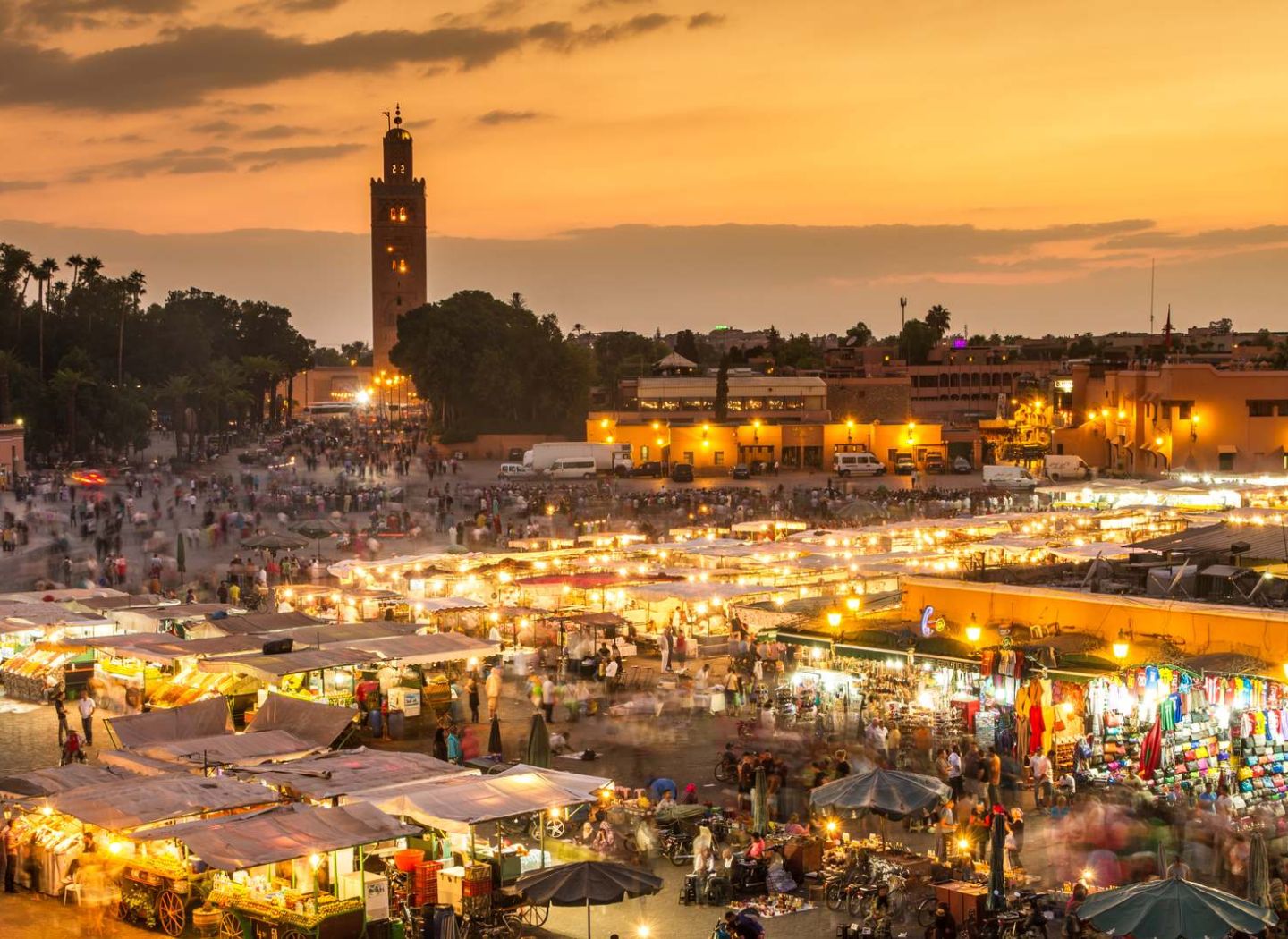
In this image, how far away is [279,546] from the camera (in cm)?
3534

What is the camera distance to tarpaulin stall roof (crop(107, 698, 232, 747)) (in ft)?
56.9

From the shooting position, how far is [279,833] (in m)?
12.8

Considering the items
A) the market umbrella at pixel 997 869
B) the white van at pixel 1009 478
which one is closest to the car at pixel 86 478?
the white van at pixel 1009 478

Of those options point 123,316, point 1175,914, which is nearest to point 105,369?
point 123,316

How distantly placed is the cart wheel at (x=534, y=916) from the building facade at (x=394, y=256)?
125m

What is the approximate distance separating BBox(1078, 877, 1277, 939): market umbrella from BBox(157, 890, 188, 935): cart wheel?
7.31m

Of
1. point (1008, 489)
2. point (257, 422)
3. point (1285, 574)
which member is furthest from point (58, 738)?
point (257, 422)

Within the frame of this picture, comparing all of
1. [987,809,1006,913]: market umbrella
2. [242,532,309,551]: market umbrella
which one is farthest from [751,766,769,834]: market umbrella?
[242,532,309,551]: market umbrella

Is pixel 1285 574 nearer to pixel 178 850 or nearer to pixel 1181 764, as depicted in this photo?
pixel 1181 764

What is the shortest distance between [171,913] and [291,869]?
3.69 feet

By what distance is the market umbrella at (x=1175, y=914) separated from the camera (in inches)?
437

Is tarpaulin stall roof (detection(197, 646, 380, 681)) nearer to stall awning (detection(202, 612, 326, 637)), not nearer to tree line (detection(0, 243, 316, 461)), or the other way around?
stall awning (detection(202, 612, 326, 637))

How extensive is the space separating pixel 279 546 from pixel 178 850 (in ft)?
73.3

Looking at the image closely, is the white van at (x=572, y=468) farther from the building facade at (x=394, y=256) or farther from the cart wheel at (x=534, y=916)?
the building facade at (x=394, y=256)
